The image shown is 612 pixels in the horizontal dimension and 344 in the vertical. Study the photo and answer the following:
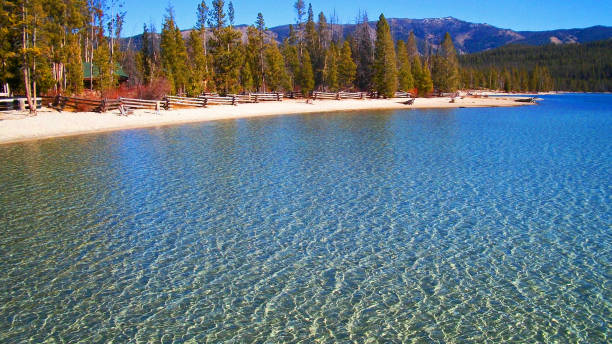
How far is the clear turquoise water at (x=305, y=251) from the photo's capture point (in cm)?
597

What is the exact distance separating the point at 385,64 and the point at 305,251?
64166 mm

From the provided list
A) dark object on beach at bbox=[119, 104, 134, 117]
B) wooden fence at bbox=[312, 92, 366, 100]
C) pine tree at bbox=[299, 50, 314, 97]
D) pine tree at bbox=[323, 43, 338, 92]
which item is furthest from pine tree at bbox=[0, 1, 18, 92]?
pine tree at bbox=[323, 43, 338, 92]

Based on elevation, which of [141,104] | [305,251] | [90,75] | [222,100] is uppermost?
[90,75]

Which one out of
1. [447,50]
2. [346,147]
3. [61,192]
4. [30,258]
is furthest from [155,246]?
[447,50]

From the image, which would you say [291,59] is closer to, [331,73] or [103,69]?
[331,73]

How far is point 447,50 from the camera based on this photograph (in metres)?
81.4

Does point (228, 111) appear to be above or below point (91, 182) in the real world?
above

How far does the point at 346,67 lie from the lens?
7250 cm

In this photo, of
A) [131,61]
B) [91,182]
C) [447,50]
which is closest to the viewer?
[91,182]

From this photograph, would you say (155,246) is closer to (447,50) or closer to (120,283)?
(120,283)

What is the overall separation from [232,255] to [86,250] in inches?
106

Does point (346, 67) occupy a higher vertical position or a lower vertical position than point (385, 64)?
higher

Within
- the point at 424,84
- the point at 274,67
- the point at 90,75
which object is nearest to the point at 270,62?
the point at 274,67

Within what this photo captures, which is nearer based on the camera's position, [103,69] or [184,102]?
[103,69]
